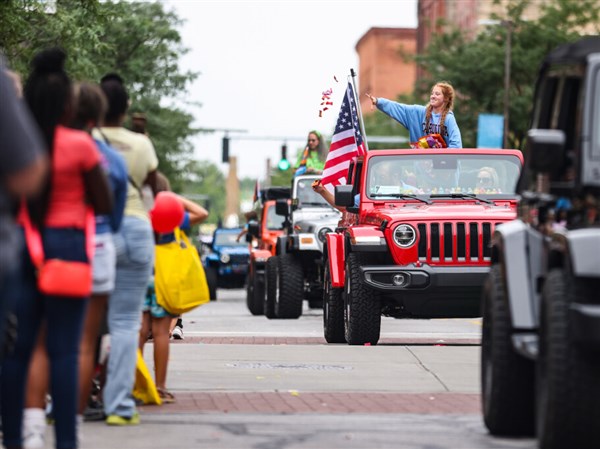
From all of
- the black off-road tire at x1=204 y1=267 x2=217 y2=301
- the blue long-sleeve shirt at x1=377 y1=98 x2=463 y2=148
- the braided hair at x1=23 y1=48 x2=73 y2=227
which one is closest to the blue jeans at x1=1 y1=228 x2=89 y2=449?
the braided hair at x1=23 y1=48 x2=73 y2=227

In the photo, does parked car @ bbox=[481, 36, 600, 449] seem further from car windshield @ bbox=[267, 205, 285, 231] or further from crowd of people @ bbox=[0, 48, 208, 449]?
car windshield @ bbox=[267, 205, 285, 231]

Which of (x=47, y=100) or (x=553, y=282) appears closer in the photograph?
(x=47, y=100)

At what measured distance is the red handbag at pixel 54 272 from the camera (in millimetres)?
6898

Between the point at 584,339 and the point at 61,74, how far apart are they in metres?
2.44

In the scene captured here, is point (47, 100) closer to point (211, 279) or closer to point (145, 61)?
point (211, 279)

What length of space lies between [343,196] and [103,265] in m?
8.30

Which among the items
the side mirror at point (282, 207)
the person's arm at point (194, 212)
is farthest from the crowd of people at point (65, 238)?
the side mirror at point (282, 207)

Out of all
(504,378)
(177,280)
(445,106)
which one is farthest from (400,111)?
(504,378)

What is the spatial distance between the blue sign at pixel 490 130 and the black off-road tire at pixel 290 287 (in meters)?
31.3

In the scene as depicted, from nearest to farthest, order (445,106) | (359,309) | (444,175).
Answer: (359,309), (444,175), (445,106)

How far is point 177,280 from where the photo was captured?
9.98m

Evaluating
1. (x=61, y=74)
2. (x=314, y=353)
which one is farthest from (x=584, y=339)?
(x=314, y=353)

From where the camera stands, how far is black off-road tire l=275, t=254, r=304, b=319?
22.9 metres

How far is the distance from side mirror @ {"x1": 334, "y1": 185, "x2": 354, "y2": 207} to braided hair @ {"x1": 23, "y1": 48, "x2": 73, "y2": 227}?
8681mm
